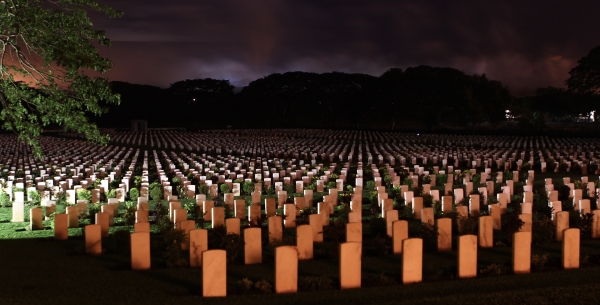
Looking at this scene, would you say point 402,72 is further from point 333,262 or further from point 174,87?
point 333,262

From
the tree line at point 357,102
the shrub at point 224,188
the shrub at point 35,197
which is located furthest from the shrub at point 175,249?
the tree line at point 357,102

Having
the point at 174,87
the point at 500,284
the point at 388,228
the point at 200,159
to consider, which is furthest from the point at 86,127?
the point at 174,87

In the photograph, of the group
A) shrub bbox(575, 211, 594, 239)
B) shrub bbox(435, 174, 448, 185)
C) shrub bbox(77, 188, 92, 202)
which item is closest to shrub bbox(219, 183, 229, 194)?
shrub bbox(77, 188, 92, 202)

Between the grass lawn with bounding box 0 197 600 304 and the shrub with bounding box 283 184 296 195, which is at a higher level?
the shrub with bounding box 283 184 296 195

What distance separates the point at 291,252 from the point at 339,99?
230 ft

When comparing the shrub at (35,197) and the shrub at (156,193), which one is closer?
the shrub at (35,197)

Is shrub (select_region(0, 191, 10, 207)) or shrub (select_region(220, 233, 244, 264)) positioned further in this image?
shrub (select_region(0, 191, 10, 207))

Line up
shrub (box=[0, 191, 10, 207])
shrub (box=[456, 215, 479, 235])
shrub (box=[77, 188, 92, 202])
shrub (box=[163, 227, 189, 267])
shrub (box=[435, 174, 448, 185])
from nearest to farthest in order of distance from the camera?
shrub (box=[163, 227, 189, 267]) → shrub (box=[456, 215, 479, 235]) → shrub (box=[0, 191, 10, 207]) → shrub (box=[77, 188, 92, 202]) → shrub (box=[435, 174, 448, 185])

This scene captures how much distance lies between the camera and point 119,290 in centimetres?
618

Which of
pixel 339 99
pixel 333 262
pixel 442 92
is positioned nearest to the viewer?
pixel 333 262

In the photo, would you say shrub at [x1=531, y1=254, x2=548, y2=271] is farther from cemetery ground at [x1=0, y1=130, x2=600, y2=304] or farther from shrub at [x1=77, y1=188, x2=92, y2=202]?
shrub at [x1=77, y1=188, x2=92, y2=202]

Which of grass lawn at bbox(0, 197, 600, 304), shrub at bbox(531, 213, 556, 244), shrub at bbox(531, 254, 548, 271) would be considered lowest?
grass lawn at bbox(0, 197, 600, 304)

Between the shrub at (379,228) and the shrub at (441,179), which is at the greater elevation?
the shrub at (441,179)

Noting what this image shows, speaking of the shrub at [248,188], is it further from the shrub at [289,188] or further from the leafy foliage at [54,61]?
the leafy foliage at [54,61]
